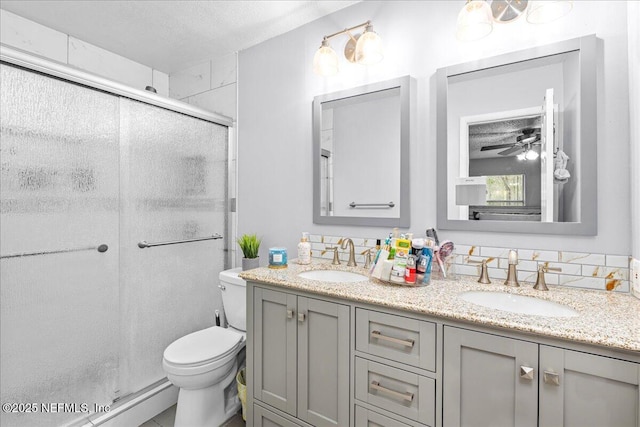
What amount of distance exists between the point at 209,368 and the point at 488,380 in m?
1.33

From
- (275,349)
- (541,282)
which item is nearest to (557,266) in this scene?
(541,282)

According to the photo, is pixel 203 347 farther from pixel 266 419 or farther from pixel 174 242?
pixel 174 242

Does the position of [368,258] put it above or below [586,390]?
above

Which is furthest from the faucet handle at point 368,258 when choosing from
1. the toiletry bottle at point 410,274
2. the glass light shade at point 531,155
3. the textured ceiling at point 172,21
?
the textured ceiling at point 172,21

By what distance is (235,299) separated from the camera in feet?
6.55

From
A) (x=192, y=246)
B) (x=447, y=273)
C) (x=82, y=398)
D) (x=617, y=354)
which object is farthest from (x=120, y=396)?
(x=617, y=354)

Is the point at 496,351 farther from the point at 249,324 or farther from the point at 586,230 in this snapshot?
the point at 249,324

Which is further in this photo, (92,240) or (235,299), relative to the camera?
(235,299)

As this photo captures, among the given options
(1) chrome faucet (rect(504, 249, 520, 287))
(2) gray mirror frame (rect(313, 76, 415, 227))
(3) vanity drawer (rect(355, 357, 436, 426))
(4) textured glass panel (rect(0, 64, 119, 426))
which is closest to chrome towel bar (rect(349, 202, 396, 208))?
(2) gray mirror frame (rect(313, 76, 415, 227))

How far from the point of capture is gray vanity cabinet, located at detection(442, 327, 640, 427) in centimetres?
82

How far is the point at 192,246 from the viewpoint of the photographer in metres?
2.21

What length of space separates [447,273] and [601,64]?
3.41ft

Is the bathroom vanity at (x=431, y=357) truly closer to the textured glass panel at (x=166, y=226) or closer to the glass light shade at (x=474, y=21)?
the textured glass panel at (x=166, y=226)

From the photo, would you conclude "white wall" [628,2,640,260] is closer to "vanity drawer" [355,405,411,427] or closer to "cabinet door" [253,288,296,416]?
"vanity drawer" [355,405,411,427]
